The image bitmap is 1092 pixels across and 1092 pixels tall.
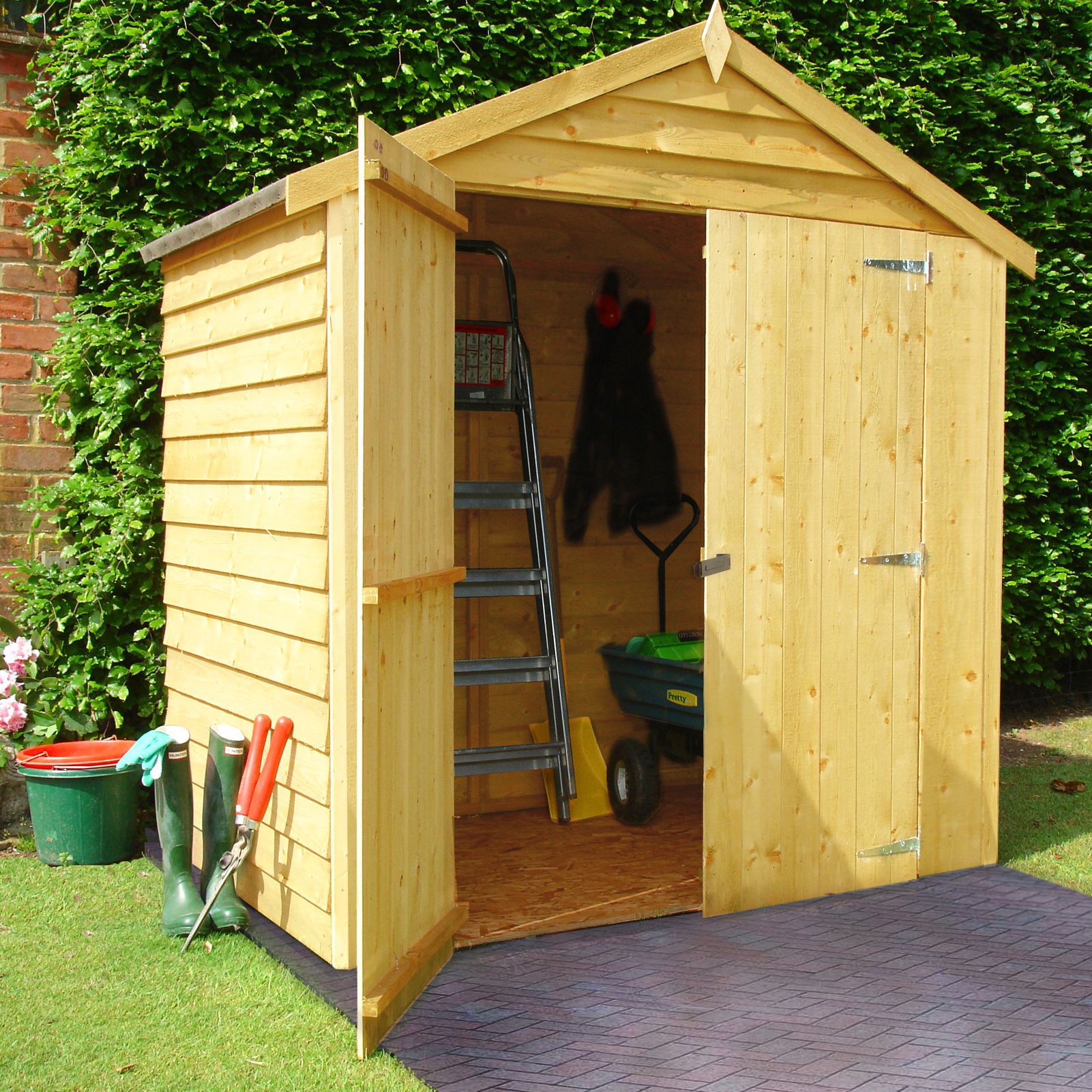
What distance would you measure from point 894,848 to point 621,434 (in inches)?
98.9

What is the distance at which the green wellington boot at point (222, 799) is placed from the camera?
13.7 feet

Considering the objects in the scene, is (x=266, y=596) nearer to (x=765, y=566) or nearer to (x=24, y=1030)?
(x=24, y=1030)

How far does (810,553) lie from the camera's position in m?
4.60

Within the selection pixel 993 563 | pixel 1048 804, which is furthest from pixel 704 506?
pixel 1048 804

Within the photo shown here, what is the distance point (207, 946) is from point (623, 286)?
12.3 ft

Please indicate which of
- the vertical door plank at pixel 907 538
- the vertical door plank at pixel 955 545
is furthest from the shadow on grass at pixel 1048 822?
the vertical door plank at pixel 907 538

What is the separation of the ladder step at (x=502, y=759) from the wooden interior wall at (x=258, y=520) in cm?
92

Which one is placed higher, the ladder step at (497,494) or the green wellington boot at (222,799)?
the ladder step at (497,494)

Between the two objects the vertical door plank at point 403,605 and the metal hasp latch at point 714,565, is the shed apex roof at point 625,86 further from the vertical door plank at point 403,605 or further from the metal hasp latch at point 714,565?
the metal hasp latch at point 714,565

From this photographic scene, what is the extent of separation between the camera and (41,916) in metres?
4.27

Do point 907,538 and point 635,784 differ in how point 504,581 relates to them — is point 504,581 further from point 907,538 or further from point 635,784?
point 907,538

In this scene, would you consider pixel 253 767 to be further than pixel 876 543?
No

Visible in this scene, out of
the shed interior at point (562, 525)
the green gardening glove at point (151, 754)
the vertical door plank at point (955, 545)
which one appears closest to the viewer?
the green gardening glove at point (151, 754)

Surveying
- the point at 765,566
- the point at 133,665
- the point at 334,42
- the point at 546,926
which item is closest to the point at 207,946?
the point at 546,926
